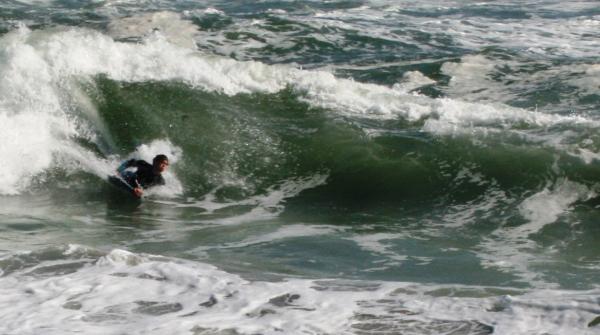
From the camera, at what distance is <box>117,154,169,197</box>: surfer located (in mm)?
11141

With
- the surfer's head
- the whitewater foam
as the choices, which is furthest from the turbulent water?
the surfer's head

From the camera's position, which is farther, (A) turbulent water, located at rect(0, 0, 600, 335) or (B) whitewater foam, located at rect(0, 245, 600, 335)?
(A) turbulent water, located at rect(0, 0, 600, 335)

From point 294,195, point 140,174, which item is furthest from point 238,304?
point 294,195

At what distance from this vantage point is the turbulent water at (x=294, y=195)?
265 inches

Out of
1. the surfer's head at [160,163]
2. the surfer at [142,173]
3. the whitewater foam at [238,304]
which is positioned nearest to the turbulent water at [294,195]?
the whitewater foam at [238,304]

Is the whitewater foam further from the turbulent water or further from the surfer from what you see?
the surfer

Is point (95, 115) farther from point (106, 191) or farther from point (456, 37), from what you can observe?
point (456, 37)

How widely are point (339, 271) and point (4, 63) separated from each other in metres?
7.02

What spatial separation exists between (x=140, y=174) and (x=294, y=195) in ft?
5.97

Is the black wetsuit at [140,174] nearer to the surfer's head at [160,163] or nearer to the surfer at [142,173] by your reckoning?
the surfer at [142,173]

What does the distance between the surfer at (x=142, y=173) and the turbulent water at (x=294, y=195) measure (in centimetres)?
22

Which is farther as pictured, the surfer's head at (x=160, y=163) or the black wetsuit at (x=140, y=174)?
the black wetsuit at (x=140, y=174)

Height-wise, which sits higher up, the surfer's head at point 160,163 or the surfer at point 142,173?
the surfer's head at point 160,163

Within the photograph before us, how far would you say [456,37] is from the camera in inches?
924
